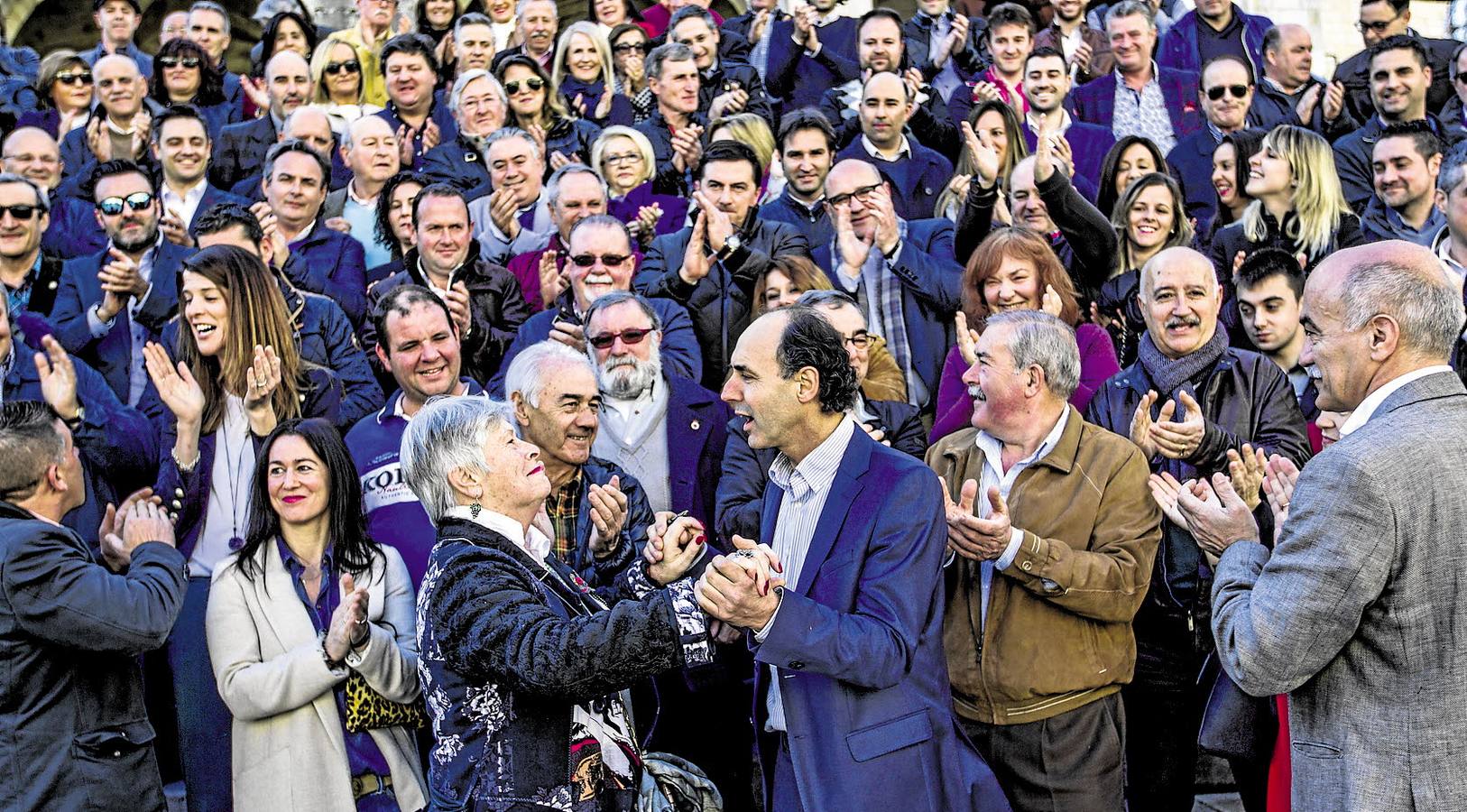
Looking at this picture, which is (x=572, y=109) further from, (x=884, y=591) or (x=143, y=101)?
(x=884, y=591)

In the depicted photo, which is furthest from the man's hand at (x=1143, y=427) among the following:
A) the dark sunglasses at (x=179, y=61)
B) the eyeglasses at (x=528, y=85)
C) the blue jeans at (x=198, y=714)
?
the dark sunglasses at (x=179, y=61)

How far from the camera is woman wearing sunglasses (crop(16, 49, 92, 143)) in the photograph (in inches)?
423

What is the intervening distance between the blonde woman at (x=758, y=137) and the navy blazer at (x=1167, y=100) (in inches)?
93.7

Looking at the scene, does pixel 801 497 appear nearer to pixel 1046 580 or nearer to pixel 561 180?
pixel 1046 580

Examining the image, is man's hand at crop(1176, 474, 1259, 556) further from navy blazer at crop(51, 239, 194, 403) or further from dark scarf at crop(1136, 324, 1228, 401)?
navy blazer at crop(51, 239, 194, 403)

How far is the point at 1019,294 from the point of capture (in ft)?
20.0

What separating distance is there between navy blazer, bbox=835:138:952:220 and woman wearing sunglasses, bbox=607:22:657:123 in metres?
2.06

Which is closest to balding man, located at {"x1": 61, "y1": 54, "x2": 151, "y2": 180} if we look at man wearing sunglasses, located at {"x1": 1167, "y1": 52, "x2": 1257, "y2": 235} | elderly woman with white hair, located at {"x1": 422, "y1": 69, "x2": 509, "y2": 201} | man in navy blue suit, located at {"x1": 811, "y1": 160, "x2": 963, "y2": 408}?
elderly woman with white hair, located at {"x1": 422, "y1": 69, "x2": 509, "y2": 201}

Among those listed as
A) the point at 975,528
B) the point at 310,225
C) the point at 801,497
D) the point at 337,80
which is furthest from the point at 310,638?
the point at 337,80

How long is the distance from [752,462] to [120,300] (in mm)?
3446

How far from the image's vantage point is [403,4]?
19156 millimetres

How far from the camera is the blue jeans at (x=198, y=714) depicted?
5191 mm

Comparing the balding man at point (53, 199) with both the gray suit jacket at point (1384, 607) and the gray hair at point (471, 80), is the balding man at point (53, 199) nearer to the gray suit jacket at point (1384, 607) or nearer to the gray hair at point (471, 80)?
the gray hair at point (471, 80)

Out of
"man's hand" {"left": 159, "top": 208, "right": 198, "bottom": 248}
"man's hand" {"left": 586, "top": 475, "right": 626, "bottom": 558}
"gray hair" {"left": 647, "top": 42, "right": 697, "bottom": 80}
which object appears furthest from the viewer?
"gray hair" {"left": 647, "top": 42, "right": 697, "bottom": 80}
